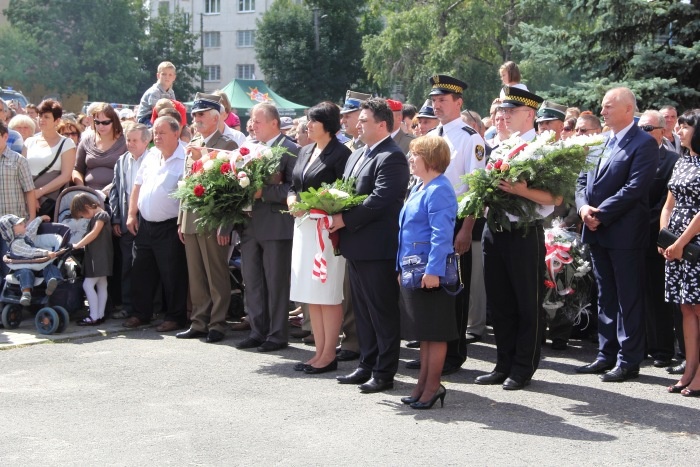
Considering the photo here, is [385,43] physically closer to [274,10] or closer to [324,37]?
[324,37]

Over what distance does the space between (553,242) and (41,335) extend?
4968mm

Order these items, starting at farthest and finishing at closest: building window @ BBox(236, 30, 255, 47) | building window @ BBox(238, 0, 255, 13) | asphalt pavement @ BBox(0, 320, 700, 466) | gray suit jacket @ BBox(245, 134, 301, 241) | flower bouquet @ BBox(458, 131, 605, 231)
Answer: building window @ BBox(236, 30, 255, 47) < building window @ BBox(238, 0, 255, 13) < gray suit jacket @ BBox(245, 134, 301, 241) < flower bouquet @ BBox(458, 131, 605, 231) < asphalt pavement @ BBox(0, 320, 700, 466)

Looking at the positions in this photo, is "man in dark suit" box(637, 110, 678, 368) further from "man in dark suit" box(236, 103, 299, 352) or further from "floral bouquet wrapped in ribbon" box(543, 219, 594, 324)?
"man in dark suit" box(236, 103, 299, 352)

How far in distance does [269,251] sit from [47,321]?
2396 millimetres

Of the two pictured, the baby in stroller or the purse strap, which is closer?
the baby in stroller

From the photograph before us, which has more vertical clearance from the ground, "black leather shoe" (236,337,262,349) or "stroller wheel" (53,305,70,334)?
"stroller wheel" (53,305,70,334)

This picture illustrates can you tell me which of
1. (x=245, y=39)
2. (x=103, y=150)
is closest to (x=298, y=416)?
(x=103, y=150)

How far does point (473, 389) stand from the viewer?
7723 millimetres

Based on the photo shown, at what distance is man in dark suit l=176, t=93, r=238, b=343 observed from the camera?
988 centimetres

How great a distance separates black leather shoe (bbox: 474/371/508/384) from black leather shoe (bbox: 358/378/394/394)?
29.1 inches

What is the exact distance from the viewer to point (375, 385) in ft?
24.9

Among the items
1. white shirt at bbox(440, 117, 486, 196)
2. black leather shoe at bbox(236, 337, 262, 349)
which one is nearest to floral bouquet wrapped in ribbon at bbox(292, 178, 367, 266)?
white shirt at bbox(440, 117, 486, 196)

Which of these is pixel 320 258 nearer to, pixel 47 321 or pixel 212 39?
pixel 47 321

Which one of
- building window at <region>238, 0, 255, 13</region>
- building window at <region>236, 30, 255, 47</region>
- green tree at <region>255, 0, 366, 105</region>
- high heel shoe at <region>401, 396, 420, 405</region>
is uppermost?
building window at <region>238, 0, 255, 13</region>
